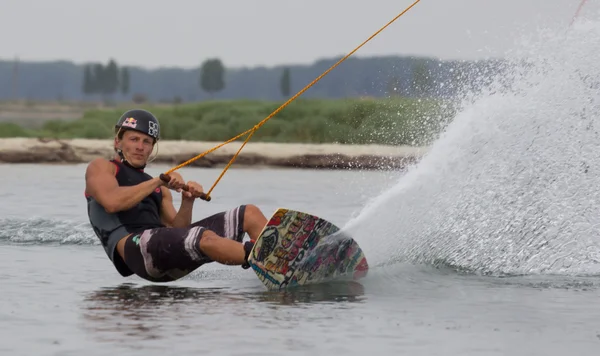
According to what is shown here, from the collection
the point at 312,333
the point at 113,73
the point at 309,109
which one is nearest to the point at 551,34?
the point at 312,333

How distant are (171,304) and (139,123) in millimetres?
1483

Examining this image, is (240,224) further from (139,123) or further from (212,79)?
(212,79)

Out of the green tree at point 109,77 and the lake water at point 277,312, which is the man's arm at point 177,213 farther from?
the green tree at point 109,77

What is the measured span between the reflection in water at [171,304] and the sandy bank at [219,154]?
17.6 meters

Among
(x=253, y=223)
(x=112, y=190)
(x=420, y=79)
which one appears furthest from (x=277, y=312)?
(x=420, y=79)

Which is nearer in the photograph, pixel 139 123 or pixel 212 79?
pixel 139 123

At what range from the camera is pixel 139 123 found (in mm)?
9000

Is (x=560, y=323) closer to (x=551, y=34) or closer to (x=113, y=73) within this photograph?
(x=551, y=34)

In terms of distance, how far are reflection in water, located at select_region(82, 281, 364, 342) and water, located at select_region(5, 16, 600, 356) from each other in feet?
0.06

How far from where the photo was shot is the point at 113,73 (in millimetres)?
133375

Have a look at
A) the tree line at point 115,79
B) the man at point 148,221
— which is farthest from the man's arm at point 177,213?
the tree line at point 115,79

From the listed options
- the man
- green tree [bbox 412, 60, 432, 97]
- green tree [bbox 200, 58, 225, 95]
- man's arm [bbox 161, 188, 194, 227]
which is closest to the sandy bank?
green tree [bbox 412, 60, 432, 97]

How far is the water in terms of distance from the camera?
6.88 m

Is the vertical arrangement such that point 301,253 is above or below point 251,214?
below
